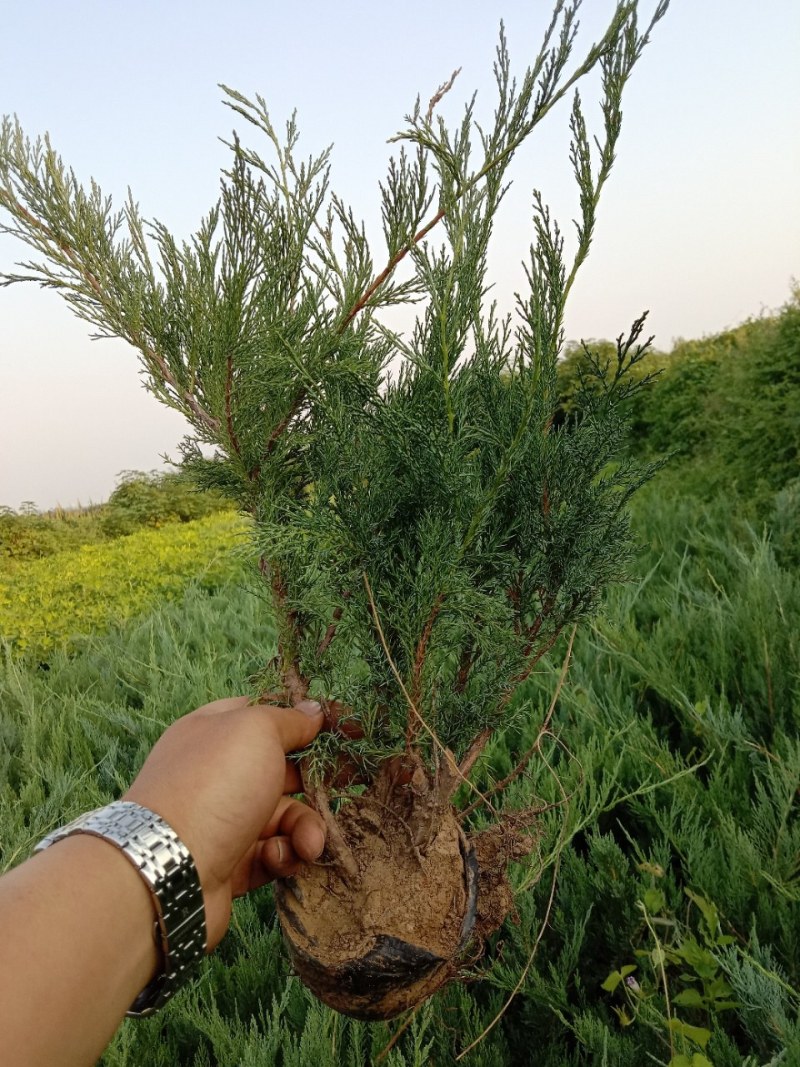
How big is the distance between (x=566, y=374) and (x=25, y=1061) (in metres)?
11.2

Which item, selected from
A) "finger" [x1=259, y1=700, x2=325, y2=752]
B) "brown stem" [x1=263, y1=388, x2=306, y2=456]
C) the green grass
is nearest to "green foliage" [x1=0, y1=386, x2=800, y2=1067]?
the green grass

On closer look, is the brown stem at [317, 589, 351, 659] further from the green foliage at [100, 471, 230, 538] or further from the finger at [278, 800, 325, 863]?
the green foliage at [100, 471, 230, 538]

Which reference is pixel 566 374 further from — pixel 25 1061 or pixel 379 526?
pixel 25 1061

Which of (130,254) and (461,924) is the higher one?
(130,254)

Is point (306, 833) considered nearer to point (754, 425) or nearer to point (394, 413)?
point (394, 413)

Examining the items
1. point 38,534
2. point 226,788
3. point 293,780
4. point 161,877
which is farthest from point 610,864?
point 38,534

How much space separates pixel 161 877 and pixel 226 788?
213 millimetres

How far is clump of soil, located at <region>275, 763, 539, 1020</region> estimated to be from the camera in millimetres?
1628

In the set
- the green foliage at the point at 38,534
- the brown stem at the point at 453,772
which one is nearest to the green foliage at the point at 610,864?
the brown stem at the point at 453,772

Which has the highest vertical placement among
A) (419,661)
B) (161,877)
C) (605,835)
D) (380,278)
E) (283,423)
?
(380,278)

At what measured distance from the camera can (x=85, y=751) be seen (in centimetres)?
386

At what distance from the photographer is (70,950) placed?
126 centimetres

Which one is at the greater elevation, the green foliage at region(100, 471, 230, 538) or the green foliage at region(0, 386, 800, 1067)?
the green foliage at region(100, 471, 230, 538)

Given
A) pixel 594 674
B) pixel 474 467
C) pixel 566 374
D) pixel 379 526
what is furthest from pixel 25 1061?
pixel 566 374
